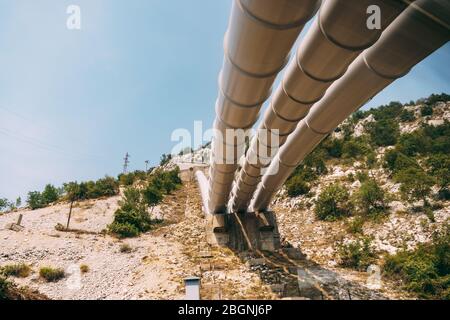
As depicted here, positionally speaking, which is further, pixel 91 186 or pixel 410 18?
pixel 91 186

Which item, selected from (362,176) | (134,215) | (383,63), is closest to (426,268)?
(383,63)

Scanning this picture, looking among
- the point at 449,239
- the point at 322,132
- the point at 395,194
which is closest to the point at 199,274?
the point at 322,132

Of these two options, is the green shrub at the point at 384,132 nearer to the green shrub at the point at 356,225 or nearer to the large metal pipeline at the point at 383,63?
the green shrub at the point at 356,225

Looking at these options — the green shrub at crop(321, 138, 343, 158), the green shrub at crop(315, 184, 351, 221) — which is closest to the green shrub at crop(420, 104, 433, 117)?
the green shrub at crop(321, 138, 343, 158)

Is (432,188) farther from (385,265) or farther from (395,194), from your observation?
(385,265)

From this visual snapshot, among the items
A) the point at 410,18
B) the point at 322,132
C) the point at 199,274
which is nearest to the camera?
the point at 410,18

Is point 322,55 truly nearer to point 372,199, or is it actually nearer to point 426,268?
point 426,268
